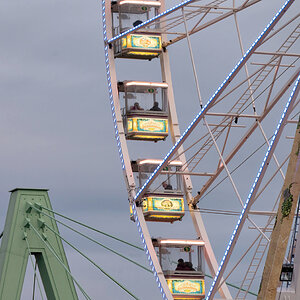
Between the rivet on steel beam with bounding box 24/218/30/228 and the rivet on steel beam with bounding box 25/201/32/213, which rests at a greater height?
the rivet on steel beam with bounding box 25/201/32/213

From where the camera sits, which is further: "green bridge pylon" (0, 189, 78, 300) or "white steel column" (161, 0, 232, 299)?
"white steel column" (161, 0, 232, 299)

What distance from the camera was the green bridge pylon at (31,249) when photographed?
58.0 metres

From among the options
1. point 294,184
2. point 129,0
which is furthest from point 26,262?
point 294,184

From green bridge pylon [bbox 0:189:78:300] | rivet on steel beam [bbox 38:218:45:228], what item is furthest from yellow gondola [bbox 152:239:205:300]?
rivet on steel beam [bbox 38:218:45:228]

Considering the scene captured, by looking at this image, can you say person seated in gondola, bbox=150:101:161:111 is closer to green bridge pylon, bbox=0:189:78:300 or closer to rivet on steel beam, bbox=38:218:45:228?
green bridge pylon, bbox=0:189:78:300

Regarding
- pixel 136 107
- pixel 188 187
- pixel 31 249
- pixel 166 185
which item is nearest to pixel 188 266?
pixel 166 185

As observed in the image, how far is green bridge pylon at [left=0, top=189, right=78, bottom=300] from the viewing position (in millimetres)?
58031

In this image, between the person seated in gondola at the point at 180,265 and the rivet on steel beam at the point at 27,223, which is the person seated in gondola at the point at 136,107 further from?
the rivet on steel beam at the point at 27,223

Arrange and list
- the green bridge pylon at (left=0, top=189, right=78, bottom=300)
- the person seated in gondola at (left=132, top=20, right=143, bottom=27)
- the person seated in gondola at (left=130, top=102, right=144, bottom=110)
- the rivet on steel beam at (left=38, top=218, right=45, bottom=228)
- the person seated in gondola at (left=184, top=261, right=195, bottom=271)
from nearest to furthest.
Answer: the green bridge pylon at (left=0, top=189, right=78, bottom=300), the rivet on steel beam at (left=38, top=218, right=45, bottom=228), the person seated in gondola at (left=184, top=261, right=195, bottom=271), the person seated in gondola at (left=130, top=102, right=144, bottom=110), the person seated in gondola at (left=132, top=20, right=143, bottom=27)

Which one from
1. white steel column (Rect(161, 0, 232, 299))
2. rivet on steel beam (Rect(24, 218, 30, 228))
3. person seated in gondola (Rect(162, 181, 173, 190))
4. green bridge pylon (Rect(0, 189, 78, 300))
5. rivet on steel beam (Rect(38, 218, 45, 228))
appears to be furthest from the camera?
person seated in gondola (Rect(162, 181, 173, 190))

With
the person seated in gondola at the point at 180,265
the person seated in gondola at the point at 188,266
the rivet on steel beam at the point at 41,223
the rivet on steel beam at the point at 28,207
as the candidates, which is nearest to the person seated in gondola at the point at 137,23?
the rivet on steel beam at the point at 28,207

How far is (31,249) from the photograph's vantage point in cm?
5878

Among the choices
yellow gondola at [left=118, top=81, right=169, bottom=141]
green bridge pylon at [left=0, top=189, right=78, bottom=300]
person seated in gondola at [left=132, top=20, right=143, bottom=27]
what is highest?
person seated in gondola at [left=132, top=20, right=143, bottom=27]

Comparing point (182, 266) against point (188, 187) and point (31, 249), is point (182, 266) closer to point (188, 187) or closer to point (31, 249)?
point (188, 187)
